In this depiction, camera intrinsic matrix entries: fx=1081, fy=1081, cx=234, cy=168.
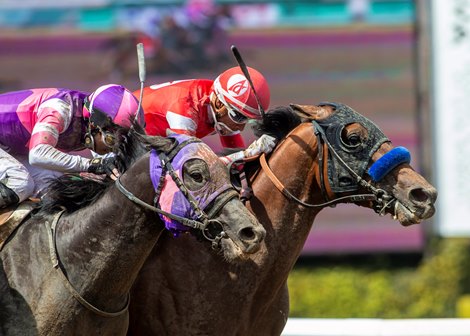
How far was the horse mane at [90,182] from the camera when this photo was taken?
15.3ft

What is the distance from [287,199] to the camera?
5328mm

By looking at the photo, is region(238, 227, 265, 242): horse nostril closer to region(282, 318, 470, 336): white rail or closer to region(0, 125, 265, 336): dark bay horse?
region(0, 125, 265, 336): dark bay horse

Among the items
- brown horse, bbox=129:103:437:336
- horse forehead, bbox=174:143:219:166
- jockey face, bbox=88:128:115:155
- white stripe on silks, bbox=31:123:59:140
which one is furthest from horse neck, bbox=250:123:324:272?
white stripe on silks, bbox=31:123:59:140

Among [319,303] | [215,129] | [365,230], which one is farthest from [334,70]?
[215,129]

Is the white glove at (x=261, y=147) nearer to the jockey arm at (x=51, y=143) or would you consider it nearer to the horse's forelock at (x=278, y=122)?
the horse's forelock at (x=278, y=122)

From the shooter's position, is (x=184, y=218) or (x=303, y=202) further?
(x=303, y=202)

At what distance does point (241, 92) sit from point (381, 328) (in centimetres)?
210

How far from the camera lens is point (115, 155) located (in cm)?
475

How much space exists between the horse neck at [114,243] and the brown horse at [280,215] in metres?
0.58

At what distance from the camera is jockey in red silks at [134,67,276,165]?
213 inches

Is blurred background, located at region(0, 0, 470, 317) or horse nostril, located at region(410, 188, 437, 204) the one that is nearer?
horse nostril, located at region(410, 188, 437, 204)

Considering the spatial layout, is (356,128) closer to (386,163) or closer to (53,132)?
(386,163)

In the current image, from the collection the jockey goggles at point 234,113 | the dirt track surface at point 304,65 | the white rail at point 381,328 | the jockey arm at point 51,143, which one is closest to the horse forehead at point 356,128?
the jockey goggles at point 234,113

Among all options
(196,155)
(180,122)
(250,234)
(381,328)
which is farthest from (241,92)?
(381,328)
